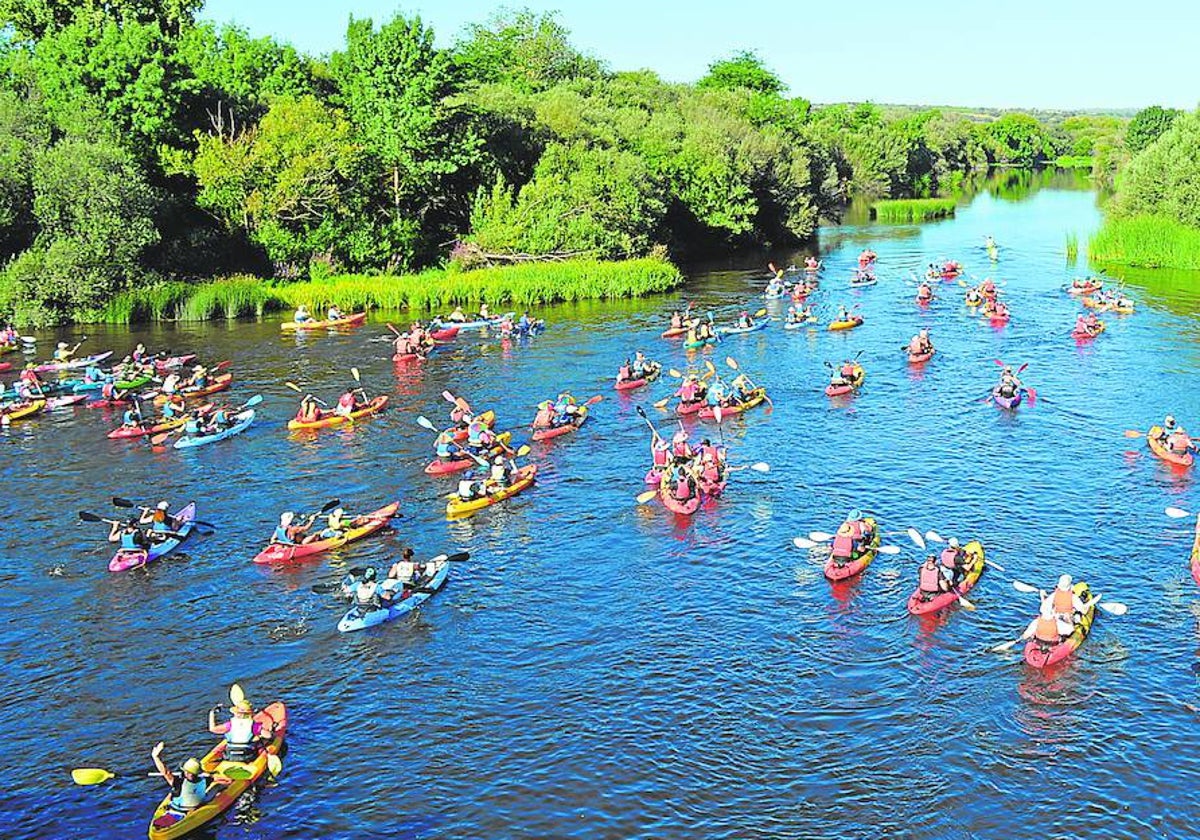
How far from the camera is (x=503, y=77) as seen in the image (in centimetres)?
10362

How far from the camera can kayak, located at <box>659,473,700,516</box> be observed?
3136 cm

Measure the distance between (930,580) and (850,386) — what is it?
775 inches

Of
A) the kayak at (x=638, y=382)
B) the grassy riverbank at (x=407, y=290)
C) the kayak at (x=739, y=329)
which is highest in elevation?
the grassy riverbank at (x=407, y=290)

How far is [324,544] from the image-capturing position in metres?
29.2

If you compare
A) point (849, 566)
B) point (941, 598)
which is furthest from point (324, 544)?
point (941, 598)

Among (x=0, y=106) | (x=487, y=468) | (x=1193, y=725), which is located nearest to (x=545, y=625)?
(x=487, y=468)

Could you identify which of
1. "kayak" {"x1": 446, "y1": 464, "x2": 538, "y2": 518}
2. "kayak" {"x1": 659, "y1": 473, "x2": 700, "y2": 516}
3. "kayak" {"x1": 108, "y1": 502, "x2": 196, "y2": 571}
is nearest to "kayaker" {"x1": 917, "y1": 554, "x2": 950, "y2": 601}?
"kayak" {"x1": 659, "y1": 473, "x2": 700, "y2": 516}

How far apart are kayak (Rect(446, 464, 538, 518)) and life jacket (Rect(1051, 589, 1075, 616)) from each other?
15401mm

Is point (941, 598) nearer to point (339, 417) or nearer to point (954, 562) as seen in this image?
point (954, 562)

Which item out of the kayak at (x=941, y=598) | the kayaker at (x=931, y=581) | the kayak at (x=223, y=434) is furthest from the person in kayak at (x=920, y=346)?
the kayak at (x=223, y=434)

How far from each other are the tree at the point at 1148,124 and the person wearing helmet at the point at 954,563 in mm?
126265

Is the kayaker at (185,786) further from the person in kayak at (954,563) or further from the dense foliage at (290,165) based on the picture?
the dense foliage at (290,165)

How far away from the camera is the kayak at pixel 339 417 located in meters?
40.5

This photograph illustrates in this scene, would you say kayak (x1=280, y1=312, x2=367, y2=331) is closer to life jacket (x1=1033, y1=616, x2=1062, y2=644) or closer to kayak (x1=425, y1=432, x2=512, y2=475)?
kayak (x1=425, y1=432, x2=512, y2=475)
